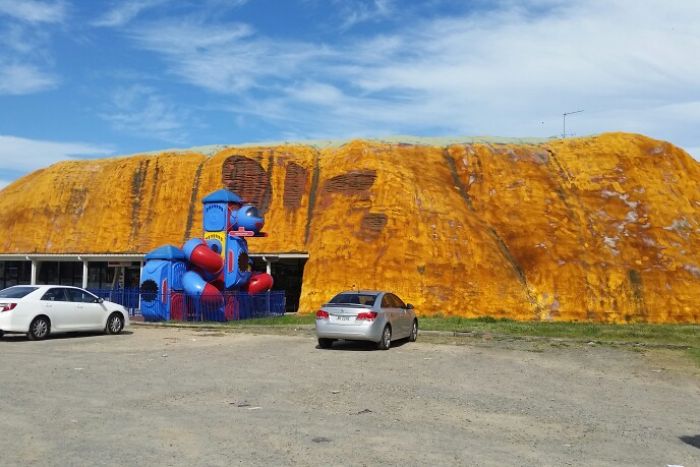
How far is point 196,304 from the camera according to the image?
24.9 m

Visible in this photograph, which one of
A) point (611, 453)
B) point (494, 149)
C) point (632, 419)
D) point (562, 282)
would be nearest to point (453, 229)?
point (562, 282)

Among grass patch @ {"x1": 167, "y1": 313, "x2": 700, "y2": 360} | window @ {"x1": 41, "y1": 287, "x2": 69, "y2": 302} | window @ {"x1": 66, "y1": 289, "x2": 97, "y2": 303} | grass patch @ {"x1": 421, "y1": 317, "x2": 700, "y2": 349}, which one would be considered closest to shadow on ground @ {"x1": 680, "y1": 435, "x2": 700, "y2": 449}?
grass patch @ {"x1": 167, "y1": 313, "x2": 700, "y2": 360}

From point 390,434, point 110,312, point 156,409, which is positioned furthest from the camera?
point 110,312

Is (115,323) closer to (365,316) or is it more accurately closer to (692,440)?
(365,316)

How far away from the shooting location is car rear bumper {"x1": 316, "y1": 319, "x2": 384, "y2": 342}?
51.5ft

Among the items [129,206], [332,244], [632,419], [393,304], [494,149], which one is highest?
[494,149]

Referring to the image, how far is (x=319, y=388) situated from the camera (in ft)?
34.4

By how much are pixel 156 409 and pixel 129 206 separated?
32.3 metres

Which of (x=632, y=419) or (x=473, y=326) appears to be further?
(x=473, y=326)

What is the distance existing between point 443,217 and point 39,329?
19.8 m

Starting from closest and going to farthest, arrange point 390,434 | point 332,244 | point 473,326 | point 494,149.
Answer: point 390,434 → point 473,326 → point 332,244 → point 494,149

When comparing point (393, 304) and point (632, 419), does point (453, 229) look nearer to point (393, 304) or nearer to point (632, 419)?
point (393, 304)

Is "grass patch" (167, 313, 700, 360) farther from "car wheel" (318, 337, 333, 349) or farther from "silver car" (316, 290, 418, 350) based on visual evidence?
"car wheel" (318, 337, 333, 349)

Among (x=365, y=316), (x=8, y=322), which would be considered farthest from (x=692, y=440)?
(x=8, y=322)
